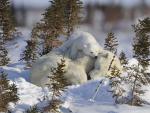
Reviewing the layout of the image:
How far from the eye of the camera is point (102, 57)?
1623 centimetres

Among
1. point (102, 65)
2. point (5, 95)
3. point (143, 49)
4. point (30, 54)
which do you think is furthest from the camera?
point (30, 54)

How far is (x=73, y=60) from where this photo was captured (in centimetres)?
1636

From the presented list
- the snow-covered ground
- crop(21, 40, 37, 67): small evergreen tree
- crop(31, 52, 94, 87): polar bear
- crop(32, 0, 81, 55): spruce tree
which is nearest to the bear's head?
crop(31, 52, 94, 87): polar bear

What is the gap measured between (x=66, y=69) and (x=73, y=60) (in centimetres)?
88

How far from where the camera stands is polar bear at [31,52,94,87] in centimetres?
1521

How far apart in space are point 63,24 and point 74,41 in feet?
36.0

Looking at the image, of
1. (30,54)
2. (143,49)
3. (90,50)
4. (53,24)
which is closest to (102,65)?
(90,50)

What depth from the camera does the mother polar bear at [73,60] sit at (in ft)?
50.3

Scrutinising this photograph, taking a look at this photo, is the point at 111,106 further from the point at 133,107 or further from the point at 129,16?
the point at 129,16

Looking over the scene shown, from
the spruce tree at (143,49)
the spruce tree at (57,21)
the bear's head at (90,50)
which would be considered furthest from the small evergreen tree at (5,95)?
the spruce tree at (57,21)

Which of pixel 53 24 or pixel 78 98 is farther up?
pixel 53 24

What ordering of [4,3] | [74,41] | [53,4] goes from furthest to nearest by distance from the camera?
[4,3], [53,4], [74,41]

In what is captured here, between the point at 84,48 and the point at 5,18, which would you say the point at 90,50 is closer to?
the point at 84,48

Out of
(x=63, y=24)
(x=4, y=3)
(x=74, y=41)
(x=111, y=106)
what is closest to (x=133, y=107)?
(x=111, y=106)
